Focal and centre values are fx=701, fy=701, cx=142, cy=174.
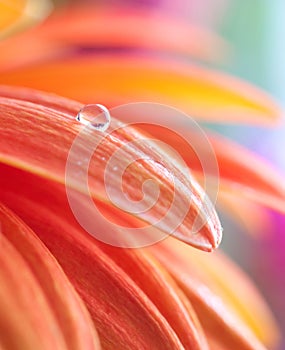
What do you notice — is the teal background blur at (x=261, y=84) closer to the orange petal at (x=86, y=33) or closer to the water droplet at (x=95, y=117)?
the orange petal at (x=86, y=33)

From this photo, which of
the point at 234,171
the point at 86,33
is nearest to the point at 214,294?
the point at 234,171

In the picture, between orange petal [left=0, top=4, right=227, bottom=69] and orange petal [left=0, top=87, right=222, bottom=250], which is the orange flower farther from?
orange petal [left=0, top=4, right=227, bottom=69]

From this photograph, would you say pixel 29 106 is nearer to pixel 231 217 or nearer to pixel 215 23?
pixel 231 217

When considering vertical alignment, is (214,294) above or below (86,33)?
below

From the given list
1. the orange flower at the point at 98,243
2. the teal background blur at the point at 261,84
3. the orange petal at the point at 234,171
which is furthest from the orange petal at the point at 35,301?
the teal background blur at the point at 261,84

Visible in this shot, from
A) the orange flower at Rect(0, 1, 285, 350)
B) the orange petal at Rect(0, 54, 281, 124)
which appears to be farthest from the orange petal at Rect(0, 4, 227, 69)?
the orange flower at Rect(0, 1, 285, 350)

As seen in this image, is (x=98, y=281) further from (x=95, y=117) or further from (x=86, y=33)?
(x=86, y=33)
